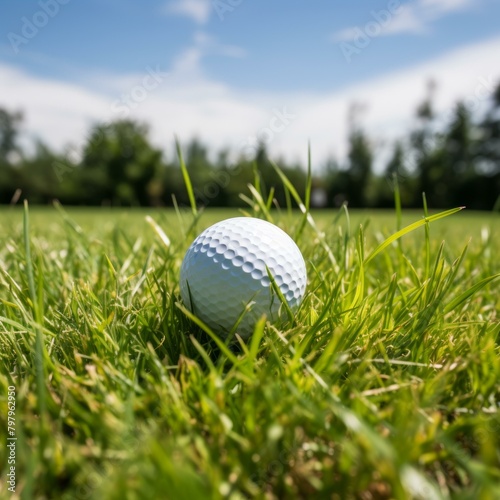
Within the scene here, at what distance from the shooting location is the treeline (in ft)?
106

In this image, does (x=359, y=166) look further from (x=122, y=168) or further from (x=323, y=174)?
(x=122, y=168)

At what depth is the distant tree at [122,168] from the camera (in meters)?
34.0

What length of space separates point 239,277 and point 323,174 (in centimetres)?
3770

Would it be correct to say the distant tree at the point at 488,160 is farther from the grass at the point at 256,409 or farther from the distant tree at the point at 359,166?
the grass at the point at 256,409

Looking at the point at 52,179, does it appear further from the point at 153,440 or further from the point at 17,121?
the point at 153,440

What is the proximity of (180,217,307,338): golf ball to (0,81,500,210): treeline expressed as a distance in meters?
28.3

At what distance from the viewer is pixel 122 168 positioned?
35.8 meters

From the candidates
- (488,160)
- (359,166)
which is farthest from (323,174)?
(488,160)

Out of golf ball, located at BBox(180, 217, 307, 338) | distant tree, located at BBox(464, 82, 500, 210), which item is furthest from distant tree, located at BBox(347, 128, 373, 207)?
golf ball, located at BBox(180, 217, 307, 338)

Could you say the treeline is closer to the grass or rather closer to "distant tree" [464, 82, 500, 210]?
"distant tree" [464, 82, 500, 210]

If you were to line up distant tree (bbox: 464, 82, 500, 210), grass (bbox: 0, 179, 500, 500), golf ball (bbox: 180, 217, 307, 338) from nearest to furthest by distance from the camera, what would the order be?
grass (bbox: 0, 179, 500, 500) → golf ball (bbox: 180, 217, 307, 338) → distant tree (bbox: 464, 82, 500, 210)

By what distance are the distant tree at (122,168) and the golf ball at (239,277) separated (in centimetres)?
3306

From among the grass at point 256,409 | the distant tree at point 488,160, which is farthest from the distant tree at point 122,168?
the grass at point 256,409

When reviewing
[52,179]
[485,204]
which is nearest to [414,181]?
[485,204]
